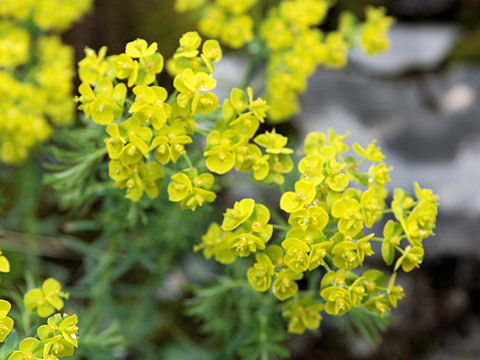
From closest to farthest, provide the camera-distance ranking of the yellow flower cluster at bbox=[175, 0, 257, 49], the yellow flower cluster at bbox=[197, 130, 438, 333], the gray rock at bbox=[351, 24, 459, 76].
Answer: the yellow flower cluster at bbox=[197, 130, 438, 333] → the yellow flower cluster at bbox=[175, 0, 257, 49] → the gray rock at bbox=[351, 24, 459, 76]

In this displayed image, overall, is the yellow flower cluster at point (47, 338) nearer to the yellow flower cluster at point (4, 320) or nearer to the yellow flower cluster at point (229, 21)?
the yellow flower cluster at point (4, 320)

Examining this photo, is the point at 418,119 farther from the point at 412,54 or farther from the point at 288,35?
the point at 288,35

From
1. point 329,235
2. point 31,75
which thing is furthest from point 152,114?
point 31,75

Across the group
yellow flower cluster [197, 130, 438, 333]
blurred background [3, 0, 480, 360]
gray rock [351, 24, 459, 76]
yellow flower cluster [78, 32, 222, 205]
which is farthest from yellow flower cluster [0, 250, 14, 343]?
gray rock [351, 24, 459, 76]

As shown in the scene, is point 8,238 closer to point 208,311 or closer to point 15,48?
point 15,48

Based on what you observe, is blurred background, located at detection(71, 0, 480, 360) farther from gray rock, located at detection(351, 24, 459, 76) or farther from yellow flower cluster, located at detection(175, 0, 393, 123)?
yellow flower cluster, located at detection(175, 0, 393, 123)

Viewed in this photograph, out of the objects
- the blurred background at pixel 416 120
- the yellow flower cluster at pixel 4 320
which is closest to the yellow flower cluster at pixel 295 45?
the blurred background at pixel 416 120

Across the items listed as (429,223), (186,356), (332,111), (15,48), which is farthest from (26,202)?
(429,223)
